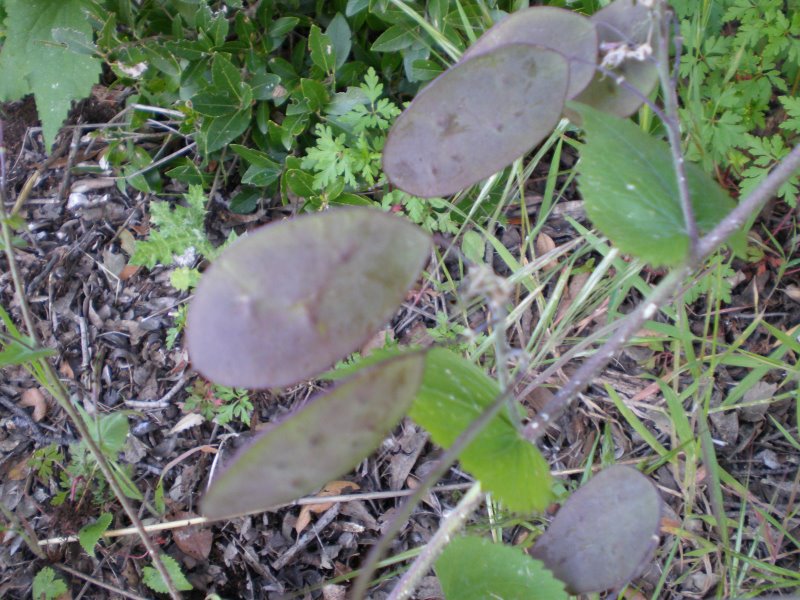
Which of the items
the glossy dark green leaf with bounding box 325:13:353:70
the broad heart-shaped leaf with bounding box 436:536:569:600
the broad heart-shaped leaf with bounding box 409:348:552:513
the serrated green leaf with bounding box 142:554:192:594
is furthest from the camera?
the glossy dark green leaf with bounding box 325:13:353:70

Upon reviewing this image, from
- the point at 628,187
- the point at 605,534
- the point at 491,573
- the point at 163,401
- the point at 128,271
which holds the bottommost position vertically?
the point at 163,401

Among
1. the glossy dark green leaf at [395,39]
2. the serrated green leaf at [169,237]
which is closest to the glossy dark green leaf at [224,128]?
the serrated green leaf at [169,237]

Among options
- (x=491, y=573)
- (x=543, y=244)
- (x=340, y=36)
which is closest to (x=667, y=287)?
(x=491, y=573)

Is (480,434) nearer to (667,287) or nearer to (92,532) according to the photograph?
(667,287)

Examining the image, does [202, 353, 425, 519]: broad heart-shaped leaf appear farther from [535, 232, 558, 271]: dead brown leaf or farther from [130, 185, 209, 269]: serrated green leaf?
[535, 232, 558, 271]: dead brown leaf

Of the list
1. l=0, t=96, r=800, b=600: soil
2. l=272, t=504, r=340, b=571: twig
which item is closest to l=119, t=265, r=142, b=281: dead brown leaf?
l=0, t=96, r=800, b=600: soil

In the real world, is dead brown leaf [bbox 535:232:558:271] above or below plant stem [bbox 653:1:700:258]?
below

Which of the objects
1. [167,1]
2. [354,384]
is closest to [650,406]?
[354,384]
